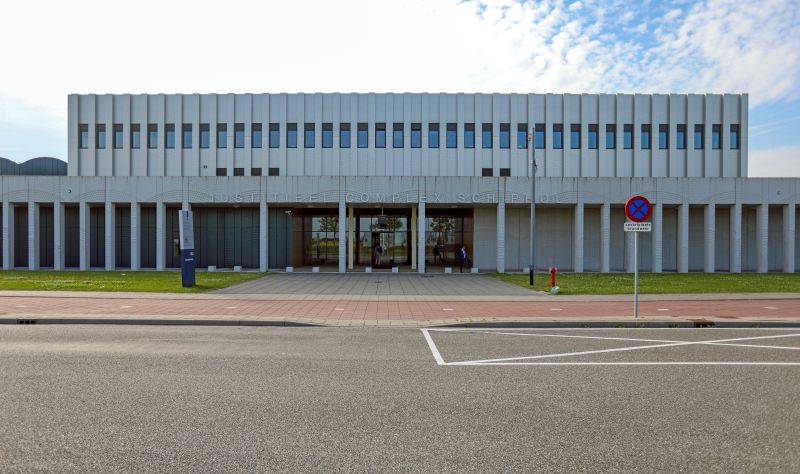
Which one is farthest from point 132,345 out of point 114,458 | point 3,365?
point 114,458

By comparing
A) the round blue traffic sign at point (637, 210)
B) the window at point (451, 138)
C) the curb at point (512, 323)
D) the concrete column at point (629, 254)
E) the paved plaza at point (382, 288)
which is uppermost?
the window at point (451, 138)

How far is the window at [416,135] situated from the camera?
39500 mm

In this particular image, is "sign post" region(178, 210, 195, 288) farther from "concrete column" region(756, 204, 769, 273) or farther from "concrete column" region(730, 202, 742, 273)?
"concrete column" region(756, 204, 769, 273)

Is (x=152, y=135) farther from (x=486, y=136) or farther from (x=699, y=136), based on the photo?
(x=699, y=136)

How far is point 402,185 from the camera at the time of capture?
1256 inches

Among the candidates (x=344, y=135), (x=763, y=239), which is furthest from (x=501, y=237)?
(x=763, y=239)

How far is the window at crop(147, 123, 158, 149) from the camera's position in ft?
133

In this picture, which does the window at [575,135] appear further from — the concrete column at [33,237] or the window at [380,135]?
the concrete column at [33,237]

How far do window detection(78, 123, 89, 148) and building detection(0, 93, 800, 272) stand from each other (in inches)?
9.6

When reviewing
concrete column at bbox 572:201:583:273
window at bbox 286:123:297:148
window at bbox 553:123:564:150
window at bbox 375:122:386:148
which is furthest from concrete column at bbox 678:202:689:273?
window at bbox 286:123:297:148

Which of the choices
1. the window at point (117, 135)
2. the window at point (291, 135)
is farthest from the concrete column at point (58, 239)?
the window at point (291, 135)

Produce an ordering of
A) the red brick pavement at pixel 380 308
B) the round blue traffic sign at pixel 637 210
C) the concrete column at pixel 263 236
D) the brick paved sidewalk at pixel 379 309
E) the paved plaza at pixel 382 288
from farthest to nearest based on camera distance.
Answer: the concrete column at pixel 263 236
the paved plaza at pixel 382 288
the red brick pavement at pixel 380 308
the round blue traffic sign at pixel 637 210
the brick paved sidewalk at pixel 379 309

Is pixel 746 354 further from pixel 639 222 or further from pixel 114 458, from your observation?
pixel 114 458

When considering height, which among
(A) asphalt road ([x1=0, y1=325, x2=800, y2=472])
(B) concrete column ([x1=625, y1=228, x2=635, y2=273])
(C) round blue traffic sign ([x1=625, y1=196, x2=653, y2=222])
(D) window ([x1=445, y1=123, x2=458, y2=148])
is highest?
(D) window ([x1=445, y1=123, x2=458, y2=148])
